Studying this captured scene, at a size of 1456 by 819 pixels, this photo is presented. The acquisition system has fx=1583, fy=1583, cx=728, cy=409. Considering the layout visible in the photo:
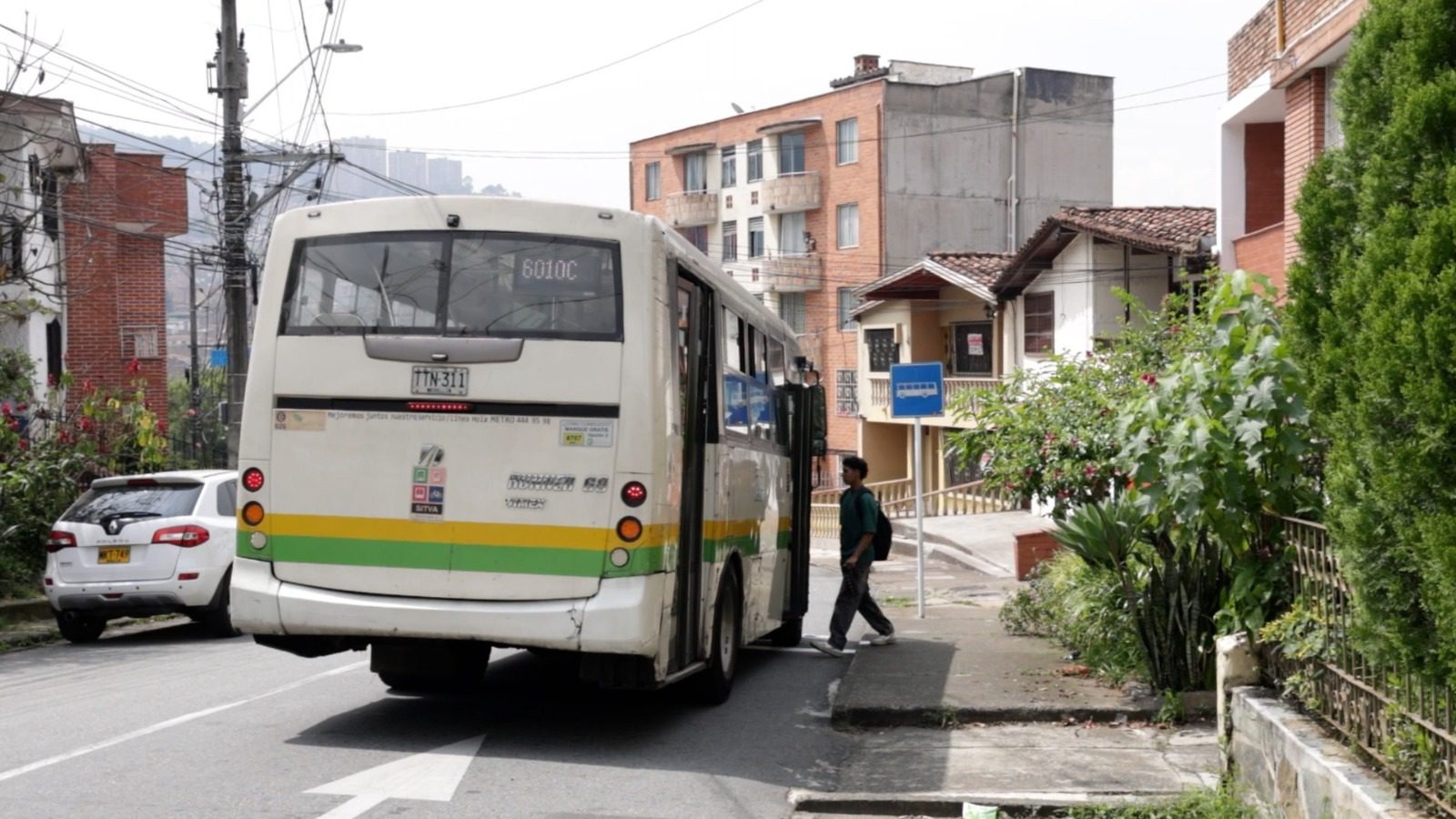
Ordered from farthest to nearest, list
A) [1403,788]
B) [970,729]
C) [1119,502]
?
1. [1119,502]
2. [970,729]
3. [1403,788]

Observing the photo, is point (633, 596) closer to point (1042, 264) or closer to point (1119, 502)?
point (1119, 502)

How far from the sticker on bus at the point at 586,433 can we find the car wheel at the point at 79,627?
29.1 ft

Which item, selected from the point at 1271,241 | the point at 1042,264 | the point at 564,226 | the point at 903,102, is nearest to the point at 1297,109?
the point at 1271,241

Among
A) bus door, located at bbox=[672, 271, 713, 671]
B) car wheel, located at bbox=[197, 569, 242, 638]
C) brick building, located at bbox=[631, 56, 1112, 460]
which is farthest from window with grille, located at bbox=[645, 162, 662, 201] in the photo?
bus door, located at bbox=[672, 271, 713, 671]

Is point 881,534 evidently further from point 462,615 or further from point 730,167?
point 730,167

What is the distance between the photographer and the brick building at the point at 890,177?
5447cm

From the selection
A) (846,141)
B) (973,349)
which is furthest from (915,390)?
(846,141)

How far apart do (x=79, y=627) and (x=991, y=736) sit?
10.1 meters

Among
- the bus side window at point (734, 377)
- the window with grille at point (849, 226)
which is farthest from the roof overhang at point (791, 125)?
the bus side window at point (734, 377)

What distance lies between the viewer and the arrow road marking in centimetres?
769

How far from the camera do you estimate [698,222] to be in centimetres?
6312

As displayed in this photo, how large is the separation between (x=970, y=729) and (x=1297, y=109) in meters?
11.0

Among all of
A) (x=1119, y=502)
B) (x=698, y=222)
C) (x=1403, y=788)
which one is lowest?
(x=1403, y=788)

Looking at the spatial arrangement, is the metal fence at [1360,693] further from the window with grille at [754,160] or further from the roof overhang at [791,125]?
the window with grille at [754,160]
